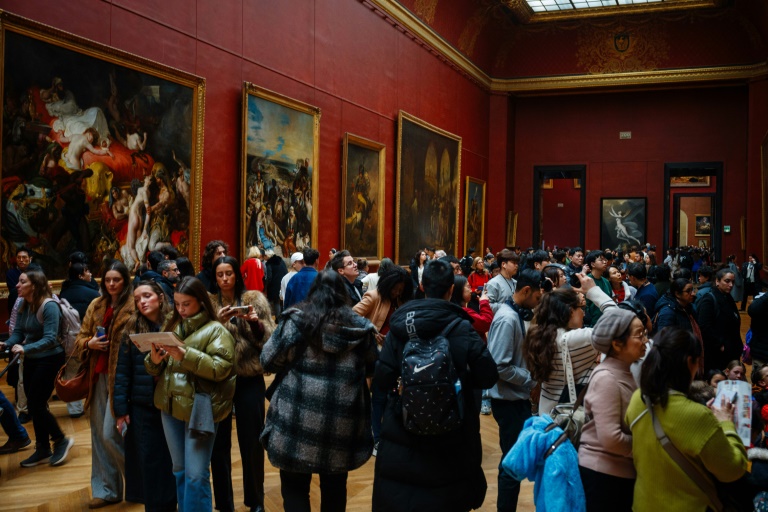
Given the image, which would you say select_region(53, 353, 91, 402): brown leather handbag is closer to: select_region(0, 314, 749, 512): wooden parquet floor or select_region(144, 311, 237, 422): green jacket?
select_region(0, 314, 749, 512): wooden parquet floor

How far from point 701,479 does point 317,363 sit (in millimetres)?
1821

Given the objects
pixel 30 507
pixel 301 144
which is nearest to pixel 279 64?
pixel 301 144

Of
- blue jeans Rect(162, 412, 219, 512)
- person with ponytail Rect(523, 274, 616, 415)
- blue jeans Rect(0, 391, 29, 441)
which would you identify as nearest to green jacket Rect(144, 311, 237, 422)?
blue jeans Rect(162, 412, 219, 512)

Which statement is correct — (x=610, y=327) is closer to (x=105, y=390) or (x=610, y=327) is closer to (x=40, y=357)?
(x=105, y=390)

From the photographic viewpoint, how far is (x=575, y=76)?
23.8m

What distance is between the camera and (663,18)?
22.9 meters

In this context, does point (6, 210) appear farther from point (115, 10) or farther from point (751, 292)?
point (751, 292)

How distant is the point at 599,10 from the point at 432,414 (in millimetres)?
22454

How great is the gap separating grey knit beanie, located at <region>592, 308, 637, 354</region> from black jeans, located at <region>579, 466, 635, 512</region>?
1.94 feet

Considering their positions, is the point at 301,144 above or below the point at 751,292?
above

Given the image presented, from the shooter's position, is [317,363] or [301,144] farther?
[301,144]

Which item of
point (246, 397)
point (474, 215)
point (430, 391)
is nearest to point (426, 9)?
point (474, 215)

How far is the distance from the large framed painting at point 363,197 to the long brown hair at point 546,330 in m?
10.3

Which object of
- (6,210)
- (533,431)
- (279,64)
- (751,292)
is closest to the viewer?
(533,431)
